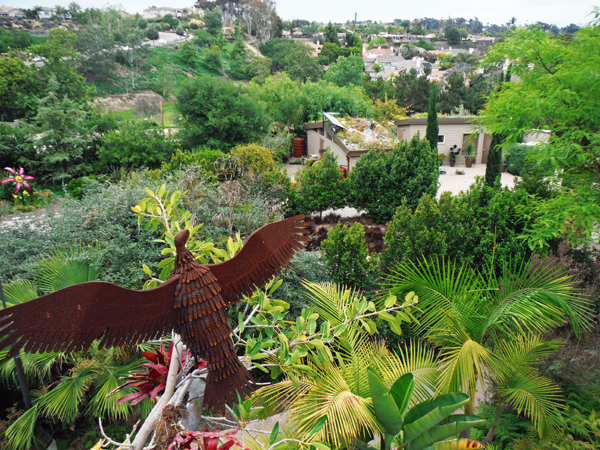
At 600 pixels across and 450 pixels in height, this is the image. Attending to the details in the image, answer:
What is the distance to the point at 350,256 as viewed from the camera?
236 inches

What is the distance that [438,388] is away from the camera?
3281 millimetres

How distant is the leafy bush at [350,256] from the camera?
19.5 feet

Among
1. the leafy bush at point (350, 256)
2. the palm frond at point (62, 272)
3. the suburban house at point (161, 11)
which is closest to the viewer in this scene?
the palm frond at point (62, 272)

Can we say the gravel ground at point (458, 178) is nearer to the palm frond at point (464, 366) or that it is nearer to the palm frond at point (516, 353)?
the palm frond at point (516, 353)

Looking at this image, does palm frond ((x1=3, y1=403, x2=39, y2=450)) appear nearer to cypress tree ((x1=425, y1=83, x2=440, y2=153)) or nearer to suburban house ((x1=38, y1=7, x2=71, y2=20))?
cypress tree ((x1=425, y1=83, x2=440, y2=153))

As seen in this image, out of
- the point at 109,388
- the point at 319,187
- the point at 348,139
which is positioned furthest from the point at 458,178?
the point at 109,388

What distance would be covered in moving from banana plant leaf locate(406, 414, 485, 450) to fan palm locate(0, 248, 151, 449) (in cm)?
317

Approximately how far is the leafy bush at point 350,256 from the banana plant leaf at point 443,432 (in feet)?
10.5

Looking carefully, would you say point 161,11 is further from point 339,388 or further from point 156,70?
point 339,388

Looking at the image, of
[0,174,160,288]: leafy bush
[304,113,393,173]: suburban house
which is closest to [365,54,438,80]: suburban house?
[304,113,393,173]: suburban house

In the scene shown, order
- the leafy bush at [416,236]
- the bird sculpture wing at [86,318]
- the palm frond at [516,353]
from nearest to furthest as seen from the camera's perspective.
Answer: the bird sculpture wing at [86,318], the palm frond at [516,353], the leafy bush at [416,236]

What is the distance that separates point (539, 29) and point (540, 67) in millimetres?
624

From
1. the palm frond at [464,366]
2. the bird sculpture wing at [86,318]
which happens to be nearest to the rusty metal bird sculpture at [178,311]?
the bird sculpture wing at [86,318]

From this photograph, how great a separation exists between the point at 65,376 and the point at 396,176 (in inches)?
372
